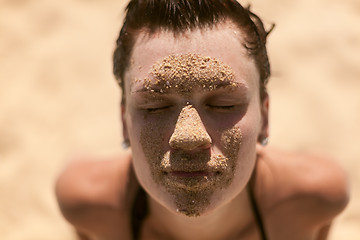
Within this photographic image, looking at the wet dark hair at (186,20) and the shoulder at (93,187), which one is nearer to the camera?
the wet dark hair at (186,20)

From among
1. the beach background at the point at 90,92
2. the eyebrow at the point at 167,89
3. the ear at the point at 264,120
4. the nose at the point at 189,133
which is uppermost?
the eyebrow at the point at 167,89

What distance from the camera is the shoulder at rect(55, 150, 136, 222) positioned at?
183cm

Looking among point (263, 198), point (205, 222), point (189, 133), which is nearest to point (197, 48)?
point (189, 133)

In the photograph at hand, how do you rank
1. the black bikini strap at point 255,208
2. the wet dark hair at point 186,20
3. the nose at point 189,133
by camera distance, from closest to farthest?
1. the nose at point 189,133
2. the wet dark hair at point 186,20
3. the black bikini strap at point 255,208

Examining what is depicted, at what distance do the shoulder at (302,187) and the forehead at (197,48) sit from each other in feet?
1.81

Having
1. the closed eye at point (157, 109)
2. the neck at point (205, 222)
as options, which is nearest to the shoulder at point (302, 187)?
the neck at point (205, 222)

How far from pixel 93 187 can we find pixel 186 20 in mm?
853

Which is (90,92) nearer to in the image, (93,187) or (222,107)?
(93,187)

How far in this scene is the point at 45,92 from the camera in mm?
2920

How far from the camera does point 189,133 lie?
1.20 metres

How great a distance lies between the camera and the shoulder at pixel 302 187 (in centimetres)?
179

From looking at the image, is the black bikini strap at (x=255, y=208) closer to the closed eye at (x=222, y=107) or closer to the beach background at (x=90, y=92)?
the closed eye at (x=222, y=107)

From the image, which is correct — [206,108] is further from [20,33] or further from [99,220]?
[20,33]

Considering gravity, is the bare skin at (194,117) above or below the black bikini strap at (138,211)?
above
